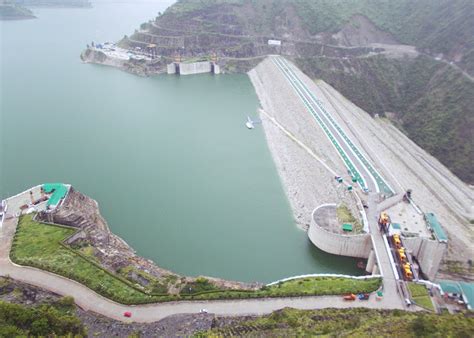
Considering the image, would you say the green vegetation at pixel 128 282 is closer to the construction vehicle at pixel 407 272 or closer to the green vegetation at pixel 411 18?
the construction vehicle at pixel 407 272

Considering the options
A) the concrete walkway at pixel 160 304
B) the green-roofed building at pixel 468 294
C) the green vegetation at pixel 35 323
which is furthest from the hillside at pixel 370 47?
the green vegetation at pixel 35 323

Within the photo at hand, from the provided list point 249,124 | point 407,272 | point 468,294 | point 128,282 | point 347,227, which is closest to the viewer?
point 128,282

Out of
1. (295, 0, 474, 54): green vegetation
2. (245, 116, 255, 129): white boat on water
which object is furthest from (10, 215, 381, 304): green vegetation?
(295, 0, 474, 54): green vegetation

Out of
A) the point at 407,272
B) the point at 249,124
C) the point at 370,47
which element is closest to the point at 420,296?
the point at 407,272

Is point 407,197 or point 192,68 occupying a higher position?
point 192,68

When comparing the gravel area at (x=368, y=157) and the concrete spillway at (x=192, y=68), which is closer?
the gravel area at (x=368, y=157)

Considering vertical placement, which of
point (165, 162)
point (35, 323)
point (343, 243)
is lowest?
point (343, 243)

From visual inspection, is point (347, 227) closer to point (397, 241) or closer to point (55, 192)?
point (397, 241)
